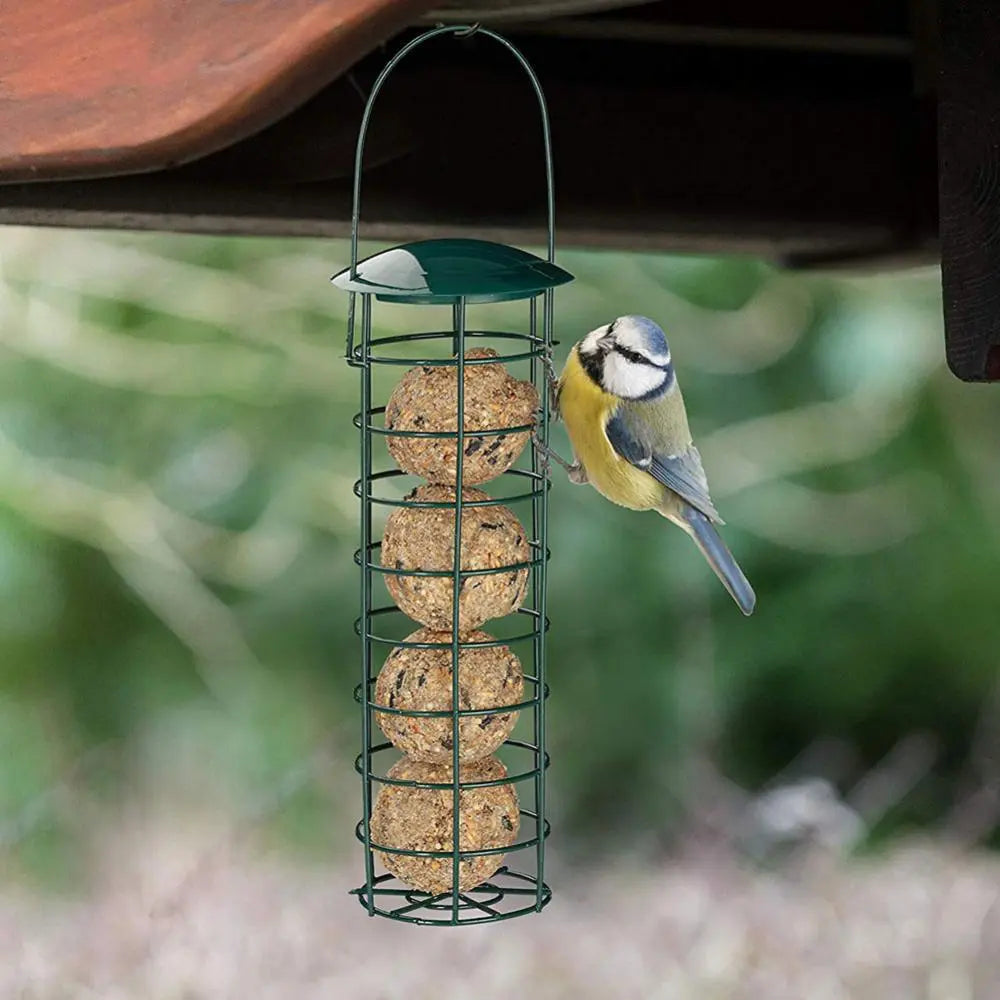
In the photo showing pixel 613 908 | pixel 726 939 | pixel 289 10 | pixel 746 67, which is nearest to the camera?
pixel 289 10

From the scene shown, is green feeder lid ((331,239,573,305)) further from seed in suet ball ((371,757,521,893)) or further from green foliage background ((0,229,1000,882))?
green foliage background ((0,229,1000,882))

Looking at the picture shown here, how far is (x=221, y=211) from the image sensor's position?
68.2 inches

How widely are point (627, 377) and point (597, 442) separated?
0.12 metres

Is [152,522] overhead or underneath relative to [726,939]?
overhead

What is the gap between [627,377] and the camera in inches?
83.9

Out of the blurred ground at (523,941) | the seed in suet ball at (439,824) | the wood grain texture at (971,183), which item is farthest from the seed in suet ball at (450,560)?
the blurred ground at (523,941)

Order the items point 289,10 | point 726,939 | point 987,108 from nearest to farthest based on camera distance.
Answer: point 289,10 < point 987,108 < point 726,939

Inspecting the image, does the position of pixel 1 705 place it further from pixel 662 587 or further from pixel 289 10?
pixel 289 10

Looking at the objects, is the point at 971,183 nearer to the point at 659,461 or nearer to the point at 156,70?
the point at 156,70

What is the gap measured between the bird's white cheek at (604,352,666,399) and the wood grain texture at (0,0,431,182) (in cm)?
101

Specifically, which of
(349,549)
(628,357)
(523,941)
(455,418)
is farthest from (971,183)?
(349,549)

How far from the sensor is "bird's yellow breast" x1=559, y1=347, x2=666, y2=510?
2166 mm

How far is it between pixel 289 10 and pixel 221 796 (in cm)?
368

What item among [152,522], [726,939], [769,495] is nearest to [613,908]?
[726,939]
